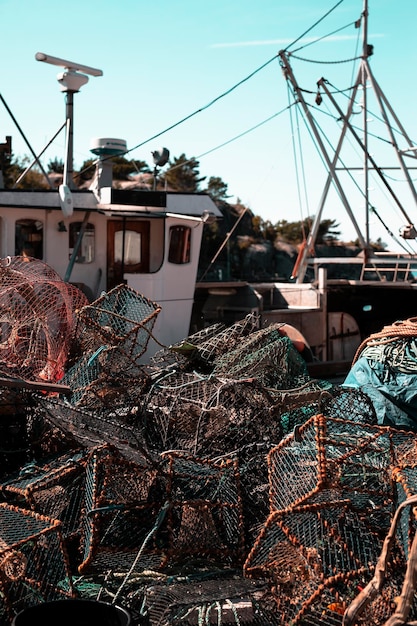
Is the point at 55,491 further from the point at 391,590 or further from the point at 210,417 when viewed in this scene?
the point at 391,590

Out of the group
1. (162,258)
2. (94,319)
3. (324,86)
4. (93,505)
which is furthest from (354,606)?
(324,86)

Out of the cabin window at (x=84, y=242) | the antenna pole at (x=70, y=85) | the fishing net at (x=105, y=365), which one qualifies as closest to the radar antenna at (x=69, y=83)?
the antenna pole at (x=70, y=85)

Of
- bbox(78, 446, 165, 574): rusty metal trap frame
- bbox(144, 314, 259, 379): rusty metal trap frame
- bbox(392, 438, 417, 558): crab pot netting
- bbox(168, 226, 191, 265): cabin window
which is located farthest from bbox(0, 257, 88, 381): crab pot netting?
bbox(168, 226, 191, 265): cabin window

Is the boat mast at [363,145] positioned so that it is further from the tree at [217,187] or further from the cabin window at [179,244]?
the tree at [217,187]

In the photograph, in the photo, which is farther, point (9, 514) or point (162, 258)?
point (162, 258)

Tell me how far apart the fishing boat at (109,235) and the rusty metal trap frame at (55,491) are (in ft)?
16.6

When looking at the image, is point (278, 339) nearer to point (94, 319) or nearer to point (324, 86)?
point (94, 319)

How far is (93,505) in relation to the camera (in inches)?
145

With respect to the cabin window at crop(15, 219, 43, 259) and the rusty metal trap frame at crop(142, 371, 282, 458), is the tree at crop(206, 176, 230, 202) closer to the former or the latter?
the cabin window at crop(15, 219, 43, 259)

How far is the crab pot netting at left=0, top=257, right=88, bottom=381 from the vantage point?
6016 mm

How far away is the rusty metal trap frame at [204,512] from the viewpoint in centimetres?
387

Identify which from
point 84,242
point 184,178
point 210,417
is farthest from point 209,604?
point 184,178

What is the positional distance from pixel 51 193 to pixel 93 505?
6.69 meters

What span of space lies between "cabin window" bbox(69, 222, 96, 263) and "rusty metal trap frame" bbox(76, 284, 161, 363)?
3.53m
